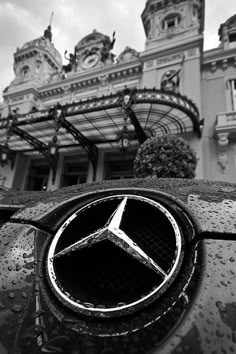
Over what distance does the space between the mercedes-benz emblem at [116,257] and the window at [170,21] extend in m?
12.9

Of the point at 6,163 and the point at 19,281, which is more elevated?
the point at 6,163

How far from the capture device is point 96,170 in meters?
10.0

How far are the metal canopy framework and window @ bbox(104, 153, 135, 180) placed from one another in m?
0.61

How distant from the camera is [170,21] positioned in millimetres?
11164

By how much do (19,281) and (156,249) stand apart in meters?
0.44

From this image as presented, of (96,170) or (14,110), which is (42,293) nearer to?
(96,170)

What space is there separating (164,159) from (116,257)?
97.0 inches

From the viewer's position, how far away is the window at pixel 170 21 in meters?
10.9

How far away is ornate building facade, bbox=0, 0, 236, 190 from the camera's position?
780 cm

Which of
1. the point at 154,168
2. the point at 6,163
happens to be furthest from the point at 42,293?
the point at 6,163

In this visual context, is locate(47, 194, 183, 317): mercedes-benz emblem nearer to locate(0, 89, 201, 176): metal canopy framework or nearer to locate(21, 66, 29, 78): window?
locate(0, 89, 201, 176): metal canopy framework

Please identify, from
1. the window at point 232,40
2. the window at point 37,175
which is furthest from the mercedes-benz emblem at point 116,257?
the window at point 232,40

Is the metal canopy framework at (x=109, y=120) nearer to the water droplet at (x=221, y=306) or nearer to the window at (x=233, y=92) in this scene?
the window at (x=233, y=92)

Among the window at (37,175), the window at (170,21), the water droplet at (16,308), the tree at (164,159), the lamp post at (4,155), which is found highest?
the window at (170,21)
